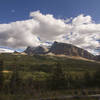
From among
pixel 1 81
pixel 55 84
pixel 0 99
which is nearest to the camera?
pixel 0 99

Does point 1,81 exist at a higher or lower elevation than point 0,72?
lower

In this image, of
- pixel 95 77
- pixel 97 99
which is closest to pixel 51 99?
pixel 97 99

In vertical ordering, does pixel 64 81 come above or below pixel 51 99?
below

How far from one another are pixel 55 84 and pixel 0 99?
32.2 m

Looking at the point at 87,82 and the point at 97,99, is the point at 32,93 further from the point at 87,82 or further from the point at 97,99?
the point at 87,82

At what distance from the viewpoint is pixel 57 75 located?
37.8 meters

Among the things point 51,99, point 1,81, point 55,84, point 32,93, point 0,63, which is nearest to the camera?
point 51,99

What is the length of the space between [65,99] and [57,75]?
31613 mm

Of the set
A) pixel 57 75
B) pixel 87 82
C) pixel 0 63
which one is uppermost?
pixel 0 63

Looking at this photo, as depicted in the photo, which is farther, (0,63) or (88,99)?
(0,63)

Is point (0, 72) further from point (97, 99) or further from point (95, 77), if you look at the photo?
point (97, 99)

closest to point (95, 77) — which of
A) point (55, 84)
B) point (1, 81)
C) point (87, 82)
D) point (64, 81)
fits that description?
point (87, 82)

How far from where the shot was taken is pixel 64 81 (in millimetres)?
37375

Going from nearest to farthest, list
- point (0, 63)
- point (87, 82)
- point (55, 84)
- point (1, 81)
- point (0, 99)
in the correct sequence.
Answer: point (0, 99) < point (0, 63) < point (1, 81) < point (55, 84) < point (87, 82)
